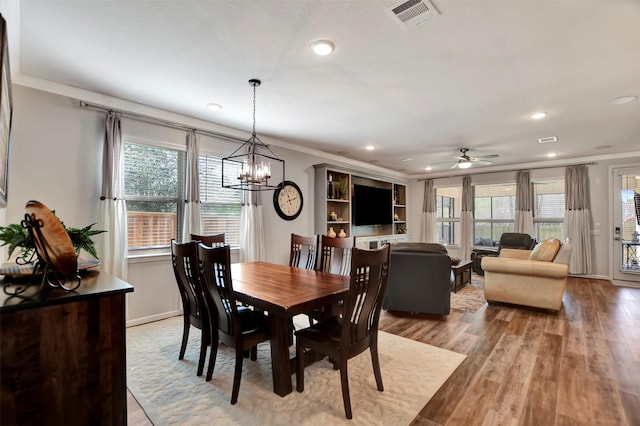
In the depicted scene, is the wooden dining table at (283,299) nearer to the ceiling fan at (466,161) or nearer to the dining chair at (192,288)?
the dining chair at (192,288)

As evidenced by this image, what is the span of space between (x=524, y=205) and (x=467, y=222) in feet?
4.26

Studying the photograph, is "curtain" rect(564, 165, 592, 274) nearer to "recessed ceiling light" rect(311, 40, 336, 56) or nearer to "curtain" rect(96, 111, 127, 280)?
"recessed ceiling light" rect(311, 40, 336, 56)

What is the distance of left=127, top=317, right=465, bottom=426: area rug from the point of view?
1.91 metres

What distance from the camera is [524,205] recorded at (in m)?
6.91

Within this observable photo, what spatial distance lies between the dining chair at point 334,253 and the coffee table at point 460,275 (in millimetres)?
2619

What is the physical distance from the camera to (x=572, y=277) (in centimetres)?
636

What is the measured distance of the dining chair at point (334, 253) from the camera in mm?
3096

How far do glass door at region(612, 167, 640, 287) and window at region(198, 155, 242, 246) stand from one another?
7.35 meters

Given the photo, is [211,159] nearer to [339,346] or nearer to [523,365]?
[339,346]

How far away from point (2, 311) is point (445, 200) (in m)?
8.88

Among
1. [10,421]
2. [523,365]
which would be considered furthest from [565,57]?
[10,421]

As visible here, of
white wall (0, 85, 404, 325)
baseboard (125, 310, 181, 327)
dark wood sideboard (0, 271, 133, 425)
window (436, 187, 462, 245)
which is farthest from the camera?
window (436, 187, 462, 245)

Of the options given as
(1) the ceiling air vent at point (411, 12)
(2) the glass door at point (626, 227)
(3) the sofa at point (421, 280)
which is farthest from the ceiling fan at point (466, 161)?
(1) the ceiling air vent at point (411, 12)

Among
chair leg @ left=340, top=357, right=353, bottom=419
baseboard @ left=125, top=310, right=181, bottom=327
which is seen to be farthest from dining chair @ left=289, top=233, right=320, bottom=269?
baseboard @ left=125, top=310, right=181, bottom=327
